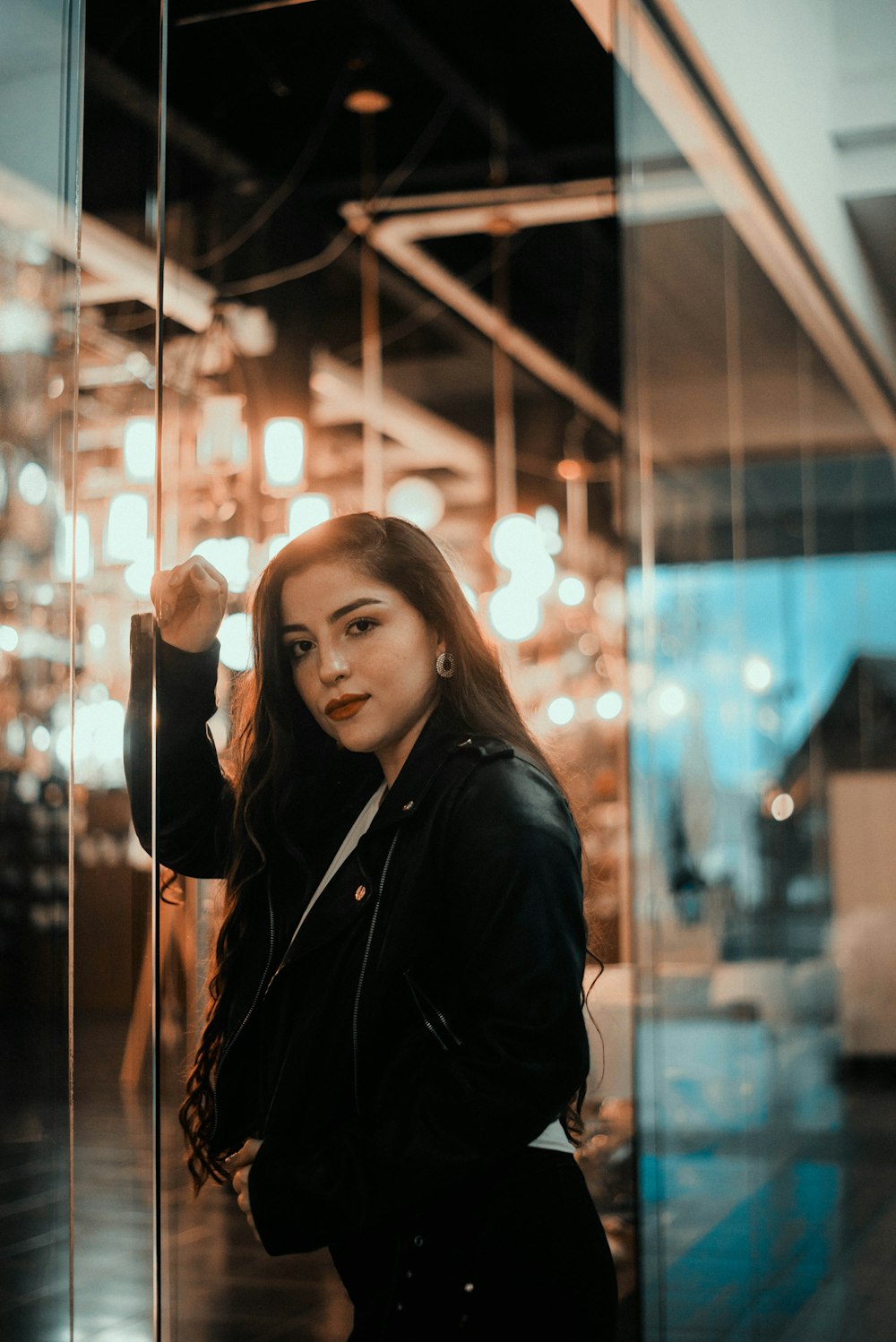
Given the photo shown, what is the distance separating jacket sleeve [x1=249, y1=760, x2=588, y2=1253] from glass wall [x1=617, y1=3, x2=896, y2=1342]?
4.85 feet

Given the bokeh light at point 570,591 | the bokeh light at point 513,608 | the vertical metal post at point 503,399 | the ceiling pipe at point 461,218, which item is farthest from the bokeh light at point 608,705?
the ceiling pipe at point 461,218

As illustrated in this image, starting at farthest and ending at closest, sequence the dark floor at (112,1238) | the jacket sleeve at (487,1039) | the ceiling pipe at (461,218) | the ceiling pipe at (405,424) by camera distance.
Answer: the ceiling pipe at (405,424), the ceiling pipe at (461,218), the dark floor at (112,1238), the jacket sleeve at (487,1039)

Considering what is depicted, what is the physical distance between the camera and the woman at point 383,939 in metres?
1.75

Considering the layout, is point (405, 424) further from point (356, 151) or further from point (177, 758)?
point (177, 758)

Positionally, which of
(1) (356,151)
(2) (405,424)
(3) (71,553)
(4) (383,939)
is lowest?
(4) (383,939)

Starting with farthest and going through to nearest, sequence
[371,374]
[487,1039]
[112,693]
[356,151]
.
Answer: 1. [371,374]
2. [356,151]
3. [112,693]
4. [487,1039]

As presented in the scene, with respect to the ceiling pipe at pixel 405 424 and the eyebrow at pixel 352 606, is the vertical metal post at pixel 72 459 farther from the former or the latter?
the ceiling pipe at pixel 405 424

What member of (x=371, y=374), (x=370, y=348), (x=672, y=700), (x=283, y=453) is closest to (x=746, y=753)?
(x=672, y=700)

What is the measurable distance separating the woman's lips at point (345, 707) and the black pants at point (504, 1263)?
0.58 m

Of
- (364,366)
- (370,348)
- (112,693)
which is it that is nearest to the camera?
(112,693)

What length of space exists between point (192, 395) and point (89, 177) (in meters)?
0.35

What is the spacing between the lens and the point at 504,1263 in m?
1.79

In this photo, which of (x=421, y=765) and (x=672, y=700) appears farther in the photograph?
(x=672, y=700)

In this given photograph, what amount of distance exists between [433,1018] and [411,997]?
0.13 ft
